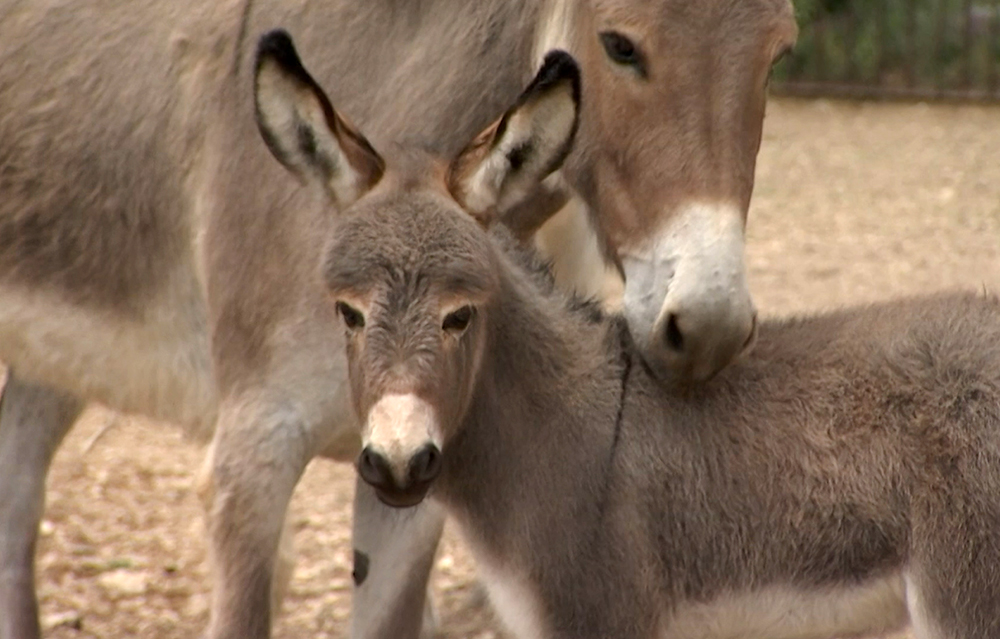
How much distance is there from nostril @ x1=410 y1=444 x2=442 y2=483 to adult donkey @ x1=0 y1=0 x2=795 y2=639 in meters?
0.59

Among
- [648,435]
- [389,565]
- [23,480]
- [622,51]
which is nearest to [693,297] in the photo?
[648,435]

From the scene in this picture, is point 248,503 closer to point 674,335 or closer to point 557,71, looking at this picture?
point 674,335

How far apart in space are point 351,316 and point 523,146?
462mm

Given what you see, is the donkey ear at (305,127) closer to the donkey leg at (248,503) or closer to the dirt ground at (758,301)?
the donkey leg at (248,503)

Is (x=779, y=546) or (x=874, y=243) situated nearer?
(x=779, y=546)

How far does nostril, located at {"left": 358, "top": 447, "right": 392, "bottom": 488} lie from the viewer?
2881 millimetres

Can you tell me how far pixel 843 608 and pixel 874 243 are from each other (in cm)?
519

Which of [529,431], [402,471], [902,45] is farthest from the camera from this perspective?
[902,45]

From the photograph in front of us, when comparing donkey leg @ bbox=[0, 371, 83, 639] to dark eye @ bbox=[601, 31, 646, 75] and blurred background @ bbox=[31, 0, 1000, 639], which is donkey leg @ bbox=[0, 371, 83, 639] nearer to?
blurred background @ bbox=[31, 0, 1000, 639]

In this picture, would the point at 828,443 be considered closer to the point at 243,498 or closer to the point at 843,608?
the point at 843,608

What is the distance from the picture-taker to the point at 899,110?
11227mm

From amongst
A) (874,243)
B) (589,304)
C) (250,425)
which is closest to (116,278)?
(250,425)

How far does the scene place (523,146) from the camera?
10.8 ft

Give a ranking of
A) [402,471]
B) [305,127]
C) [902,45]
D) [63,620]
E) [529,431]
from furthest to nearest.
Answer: [902,45]
[63,620]
[529,431]
[305,127]
[402,471]
